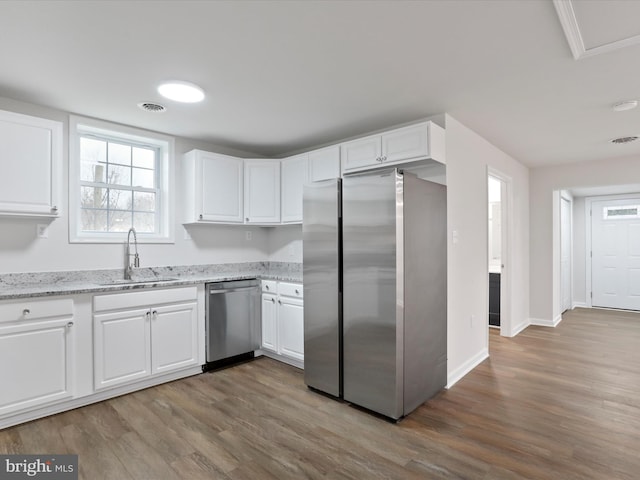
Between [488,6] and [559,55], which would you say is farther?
[559,55]

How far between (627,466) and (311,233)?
2.57 meters

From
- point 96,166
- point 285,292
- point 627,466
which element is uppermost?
point 96,166

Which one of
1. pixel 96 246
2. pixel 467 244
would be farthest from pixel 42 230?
pixel 467 244

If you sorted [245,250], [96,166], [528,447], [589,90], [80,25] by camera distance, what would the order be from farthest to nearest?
[245,250]
[96,166]
[589,90]
[528,447]
[80,25]

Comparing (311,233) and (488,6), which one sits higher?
(488,6)

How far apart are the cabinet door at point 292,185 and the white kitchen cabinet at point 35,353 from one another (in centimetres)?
223

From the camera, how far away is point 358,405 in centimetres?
279

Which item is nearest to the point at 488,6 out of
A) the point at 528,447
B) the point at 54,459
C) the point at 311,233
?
the point at 311,233

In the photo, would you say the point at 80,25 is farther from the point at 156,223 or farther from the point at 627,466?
the point at 627,466

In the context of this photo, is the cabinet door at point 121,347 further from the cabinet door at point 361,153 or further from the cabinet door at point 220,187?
the cabinet door at point 361,153

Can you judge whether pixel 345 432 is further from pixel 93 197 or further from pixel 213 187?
pixel 93 197

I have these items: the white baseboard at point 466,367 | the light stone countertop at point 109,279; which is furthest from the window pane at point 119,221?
the white baseboard at point 466,367

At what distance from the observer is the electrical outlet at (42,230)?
2971 millimetres

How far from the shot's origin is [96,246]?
3299mm
